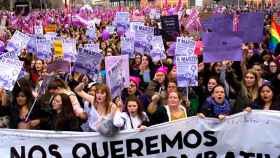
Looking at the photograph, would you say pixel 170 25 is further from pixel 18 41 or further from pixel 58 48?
pixel 18 41

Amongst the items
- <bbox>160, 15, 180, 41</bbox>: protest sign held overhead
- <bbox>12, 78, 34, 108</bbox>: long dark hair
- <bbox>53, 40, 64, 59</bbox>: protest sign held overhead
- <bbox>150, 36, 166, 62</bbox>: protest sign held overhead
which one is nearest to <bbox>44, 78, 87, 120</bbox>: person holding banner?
<bbox>12, 78, 34, 108</bbox>: long dark hair

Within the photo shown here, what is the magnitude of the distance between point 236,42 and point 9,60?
10.2 ft

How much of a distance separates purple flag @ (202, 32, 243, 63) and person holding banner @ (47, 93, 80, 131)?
9.17 feet

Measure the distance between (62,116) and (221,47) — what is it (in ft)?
10.4

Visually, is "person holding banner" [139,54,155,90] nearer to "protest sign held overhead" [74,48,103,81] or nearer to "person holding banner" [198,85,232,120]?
"protest sign held overhead" [74,48,103,81]

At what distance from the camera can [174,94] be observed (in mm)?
7383

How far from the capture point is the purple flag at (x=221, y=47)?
938 cm

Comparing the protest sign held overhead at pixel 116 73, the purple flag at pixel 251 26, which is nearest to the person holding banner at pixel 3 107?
the protest sign held overhead at pixel 116 73

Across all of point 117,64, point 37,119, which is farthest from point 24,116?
point 117,64

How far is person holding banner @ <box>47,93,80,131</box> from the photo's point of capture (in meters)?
6.97

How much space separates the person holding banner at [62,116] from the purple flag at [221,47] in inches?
110

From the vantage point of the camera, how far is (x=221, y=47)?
31.0 ft

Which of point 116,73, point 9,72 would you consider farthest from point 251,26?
point 9,72

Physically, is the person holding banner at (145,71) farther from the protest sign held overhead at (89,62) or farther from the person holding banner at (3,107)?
the person holding banner at (3,107)
